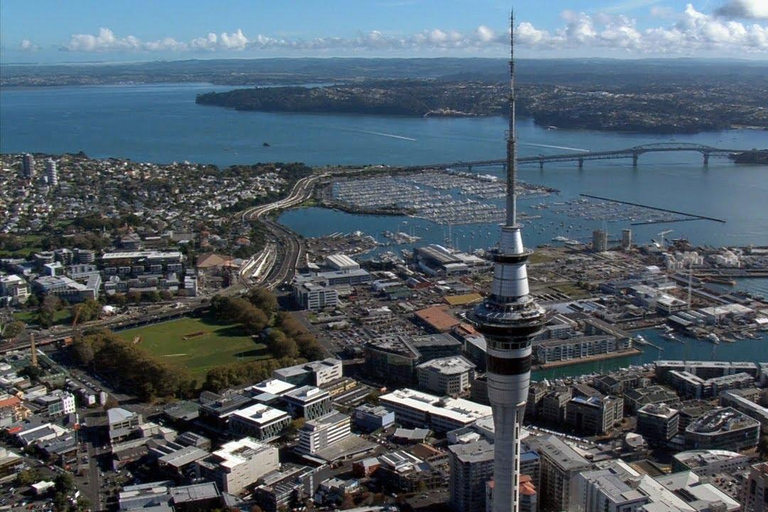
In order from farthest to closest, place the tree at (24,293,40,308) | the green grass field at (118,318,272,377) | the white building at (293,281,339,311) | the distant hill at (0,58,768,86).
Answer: the distant hill at (0,58,768,86) < the tree at (24,293,40,308) < the white building at (293,281,339,311) < the green grass field at (118,318,272,377)

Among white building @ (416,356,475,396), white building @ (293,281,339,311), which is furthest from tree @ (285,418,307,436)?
white building @ (293,281,339,311)

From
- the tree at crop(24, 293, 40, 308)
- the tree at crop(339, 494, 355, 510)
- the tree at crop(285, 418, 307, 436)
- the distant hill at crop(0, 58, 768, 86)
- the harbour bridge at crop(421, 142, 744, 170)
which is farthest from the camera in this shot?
the distant hill at crop(0, 58, 768, 86)

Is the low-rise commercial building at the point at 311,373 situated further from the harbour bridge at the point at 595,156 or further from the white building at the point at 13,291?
the harbour bridge at the point at 595,156

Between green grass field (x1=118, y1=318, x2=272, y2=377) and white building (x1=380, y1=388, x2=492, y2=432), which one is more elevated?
white building (x1=380, y1=388, x2=492, y2=432)

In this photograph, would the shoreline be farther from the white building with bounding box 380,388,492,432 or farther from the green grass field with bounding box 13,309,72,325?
the green grass field with bounding box 13,309,72,325

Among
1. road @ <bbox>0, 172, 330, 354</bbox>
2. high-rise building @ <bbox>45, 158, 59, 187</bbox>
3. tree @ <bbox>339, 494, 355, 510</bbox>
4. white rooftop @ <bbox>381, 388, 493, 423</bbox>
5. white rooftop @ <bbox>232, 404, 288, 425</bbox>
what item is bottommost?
road @ <bbox>0, 172, 330, 354</bbox>

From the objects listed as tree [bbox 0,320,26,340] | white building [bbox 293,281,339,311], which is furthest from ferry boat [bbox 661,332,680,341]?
tree [bbox 0,320,26,340]

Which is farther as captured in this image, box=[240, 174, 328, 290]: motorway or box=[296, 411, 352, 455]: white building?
box=[240, 174, 328, 290]: motorway

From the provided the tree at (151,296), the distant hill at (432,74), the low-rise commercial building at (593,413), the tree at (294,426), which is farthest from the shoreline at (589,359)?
the distant hill at (432,74)
